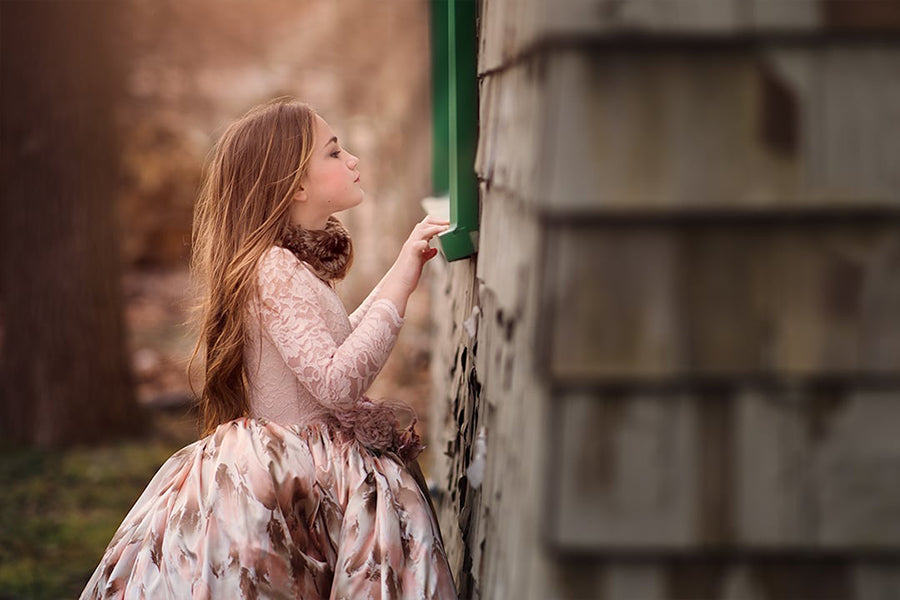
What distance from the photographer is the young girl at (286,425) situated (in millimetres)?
2191

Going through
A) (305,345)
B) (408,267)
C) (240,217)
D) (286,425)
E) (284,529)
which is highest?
(240,217)

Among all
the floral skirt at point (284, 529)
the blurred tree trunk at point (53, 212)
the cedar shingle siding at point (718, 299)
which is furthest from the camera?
the blurred tree trunk at point (53, 212)

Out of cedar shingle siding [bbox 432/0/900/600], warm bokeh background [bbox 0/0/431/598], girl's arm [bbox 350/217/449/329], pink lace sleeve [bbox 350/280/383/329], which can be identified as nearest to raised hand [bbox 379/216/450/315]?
girl's arm [bbox 350/217/449/329]

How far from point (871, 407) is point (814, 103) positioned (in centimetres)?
38

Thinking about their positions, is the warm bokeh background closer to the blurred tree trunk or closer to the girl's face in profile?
A: the blurred tree trunk

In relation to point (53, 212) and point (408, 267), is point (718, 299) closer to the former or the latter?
point (408, 267)

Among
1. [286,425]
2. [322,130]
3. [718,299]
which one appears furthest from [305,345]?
[718,299]

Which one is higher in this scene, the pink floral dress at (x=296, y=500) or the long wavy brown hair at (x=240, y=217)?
the long wavy brown hair at (x=240, y=217)

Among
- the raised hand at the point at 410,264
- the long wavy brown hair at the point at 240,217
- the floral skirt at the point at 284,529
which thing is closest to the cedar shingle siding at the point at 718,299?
the floral skirt at the point at 284,529

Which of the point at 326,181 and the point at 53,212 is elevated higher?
the point at 326,181

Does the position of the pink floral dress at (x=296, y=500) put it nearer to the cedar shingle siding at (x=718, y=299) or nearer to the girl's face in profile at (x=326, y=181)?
the girl's face in profile at (x=326, y=181)

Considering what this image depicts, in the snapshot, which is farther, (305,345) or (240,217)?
(240,217)

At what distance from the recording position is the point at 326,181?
2492 millimetres

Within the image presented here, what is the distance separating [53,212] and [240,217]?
4411 mm
